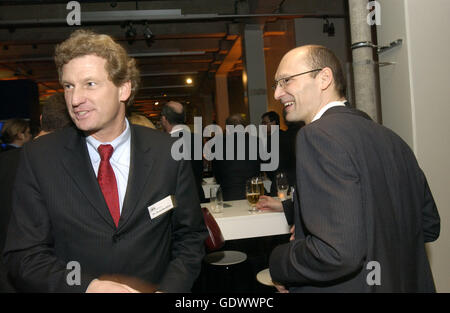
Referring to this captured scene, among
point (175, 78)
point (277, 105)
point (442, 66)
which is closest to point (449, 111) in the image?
point (442, 66)

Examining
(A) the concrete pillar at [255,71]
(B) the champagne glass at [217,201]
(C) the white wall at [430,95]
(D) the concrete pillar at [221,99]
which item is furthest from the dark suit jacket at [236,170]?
(D) the concrete pillar at [221,99]

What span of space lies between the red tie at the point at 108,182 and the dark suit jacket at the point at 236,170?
2514 mm

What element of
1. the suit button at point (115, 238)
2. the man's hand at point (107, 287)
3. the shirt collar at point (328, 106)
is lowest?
the man's hand at point (107, 287)

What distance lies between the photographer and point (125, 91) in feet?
5.03

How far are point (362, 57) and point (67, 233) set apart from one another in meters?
2.39

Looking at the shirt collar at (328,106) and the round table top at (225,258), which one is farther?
the round table top at (225,258)

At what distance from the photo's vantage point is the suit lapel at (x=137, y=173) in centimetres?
136

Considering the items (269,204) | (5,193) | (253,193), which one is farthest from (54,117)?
(269,204)

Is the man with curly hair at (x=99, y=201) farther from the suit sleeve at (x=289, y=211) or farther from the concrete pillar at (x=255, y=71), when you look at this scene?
the concrete pillar at (x=255, y=71)

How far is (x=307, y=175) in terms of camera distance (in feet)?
4.19

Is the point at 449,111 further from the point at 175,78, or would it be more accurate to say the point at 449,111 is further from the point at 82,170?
the point at 175,78

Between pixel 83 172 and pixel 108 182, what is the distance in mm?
101

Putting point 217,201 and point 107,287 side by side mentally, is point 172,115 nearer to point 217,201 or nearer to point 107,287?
point 217,201

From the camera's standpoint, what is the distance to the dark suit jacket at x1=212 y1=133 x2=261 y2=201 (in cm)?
392
